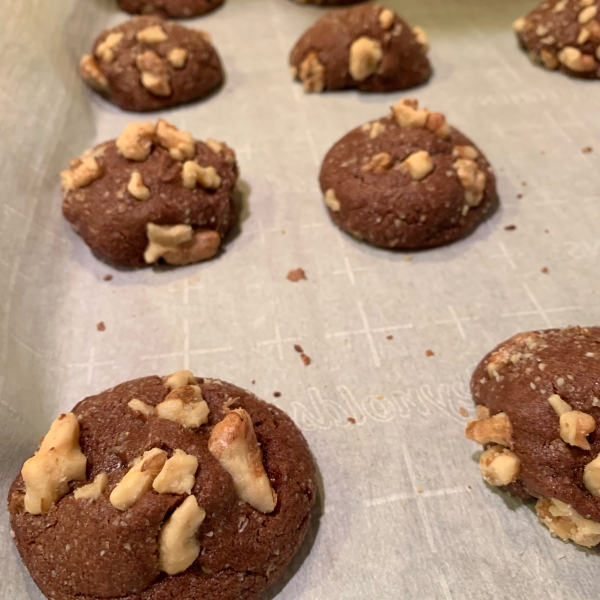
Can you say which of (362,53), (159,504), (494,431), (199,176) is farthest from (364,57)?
(159,504)

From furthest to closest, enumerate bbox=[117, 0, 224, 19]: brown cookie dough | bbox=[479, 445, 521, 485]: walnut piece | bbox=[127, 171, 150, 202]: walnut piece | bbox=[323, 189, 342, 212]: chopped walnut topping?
bbox=[117, 0, 224, 19]: brown cookie dough < bbox=[323, 189, 342, 212]: chopped walnut topping < bbox=[127, 171, 150, 202]: walnut piece < bbox=[479, 445, 521, 485]: walnut piece

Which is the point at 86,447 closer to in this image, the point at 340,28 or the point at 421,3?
the point at 340,28

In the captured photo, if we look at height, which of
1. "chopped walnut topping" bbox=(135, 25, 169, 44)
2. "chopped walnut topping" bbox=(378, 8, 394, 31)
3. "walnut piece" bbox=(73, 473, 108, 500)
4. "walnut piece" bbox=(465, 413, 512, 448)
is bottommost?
"walnut piece" bbox=(465, 413, 512, 448)

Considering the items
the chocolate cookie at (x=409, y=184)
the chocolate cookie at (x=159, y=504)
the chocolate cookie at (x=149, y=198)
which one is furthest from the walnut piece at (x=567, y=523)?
the chocolate cookie at (x=149, y=198)

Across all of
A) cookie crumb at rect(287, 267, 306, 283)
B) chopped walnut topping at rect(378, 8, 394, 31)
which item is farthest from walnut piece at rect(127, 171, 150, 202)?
chopped walnut topping at rect(378, 8, 394, 31)

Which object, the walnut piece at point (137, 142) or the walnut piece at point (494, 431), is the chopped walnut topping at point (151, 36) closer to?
the walnut piece at point (137, 142)

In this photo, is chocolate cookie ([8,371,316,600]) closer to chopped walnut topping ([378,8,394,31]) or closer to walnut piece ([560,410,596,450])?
walnut piece ([560,410,596,450])
